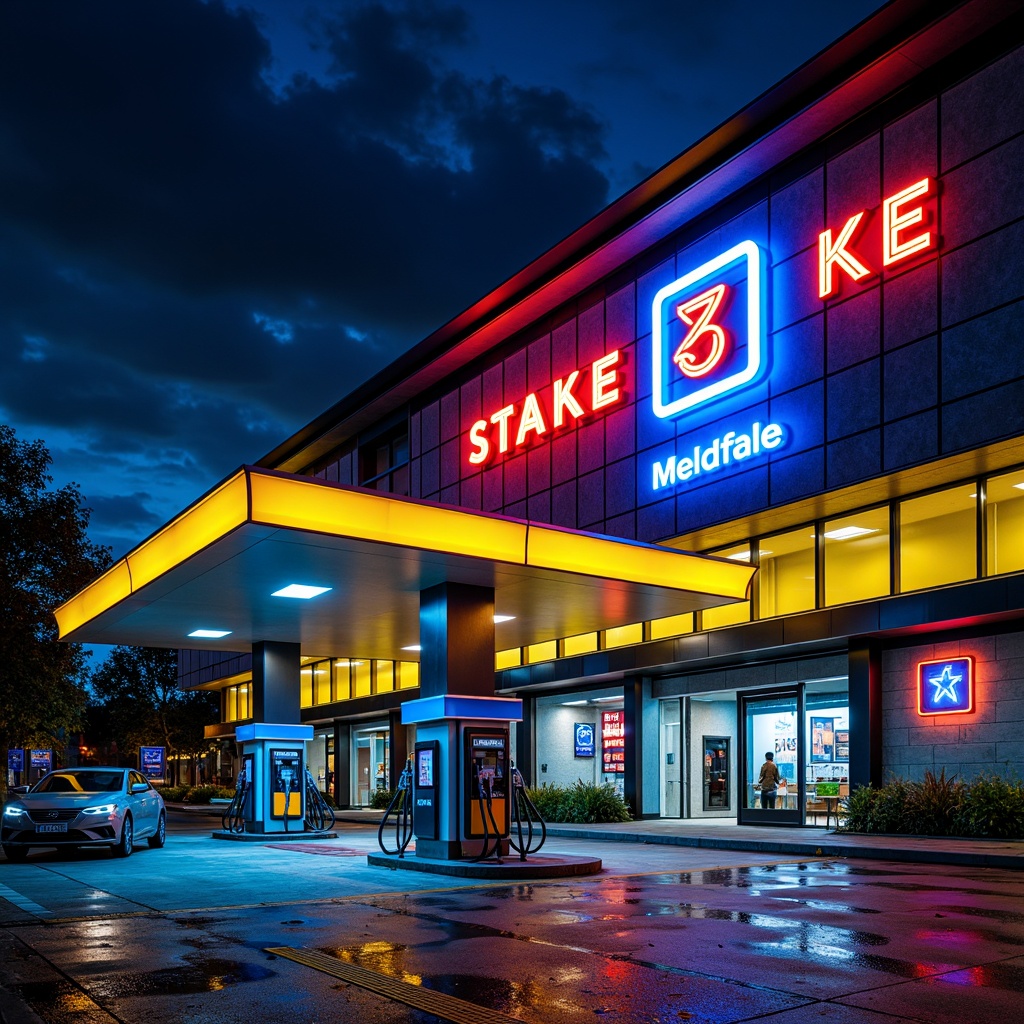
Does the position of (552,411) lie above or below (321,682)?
above

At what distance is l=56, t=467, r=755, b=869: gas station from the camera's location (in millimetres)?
14227

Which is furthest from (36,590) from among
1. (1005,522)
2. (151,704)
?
(151,704)

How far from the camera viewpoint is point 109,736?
292 ft

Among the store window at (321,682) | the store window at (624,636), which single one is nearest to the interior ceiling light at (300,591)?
the store window at (624,636)

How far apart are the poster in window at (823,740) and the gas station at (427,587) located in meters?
6.38

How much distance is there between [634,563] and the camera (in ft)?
57.3

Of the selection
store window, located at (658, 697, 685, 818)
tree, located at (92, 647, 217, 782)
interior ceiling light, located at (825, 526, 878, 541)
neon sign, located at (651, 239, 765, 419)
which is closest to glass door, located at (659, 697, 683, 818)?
store window, located at (658, 697, 685, 818)

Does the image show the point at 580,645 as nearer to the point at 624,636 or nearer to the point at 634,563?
the point at 624,636

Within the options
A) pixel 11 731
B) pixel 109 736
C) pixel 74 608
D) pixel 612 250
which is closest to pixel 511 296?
pixel 612 250

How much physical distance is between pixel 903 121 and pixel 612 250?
8588 mm

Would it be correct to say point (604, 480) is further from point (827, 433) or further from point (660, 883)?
point (660, 883)

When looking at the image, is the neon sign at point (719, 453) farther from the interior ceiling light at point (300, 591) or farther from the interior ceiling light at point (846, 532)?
the interior ceiling light at point (300, 591)

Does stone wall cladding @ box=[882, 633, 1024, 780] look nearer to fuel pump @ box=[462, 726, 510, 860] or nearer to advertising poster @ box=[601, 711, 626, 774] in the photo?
fuel pump @ box=[462, 726, 510, 860]

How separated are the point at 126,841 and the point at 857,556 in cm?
1526
